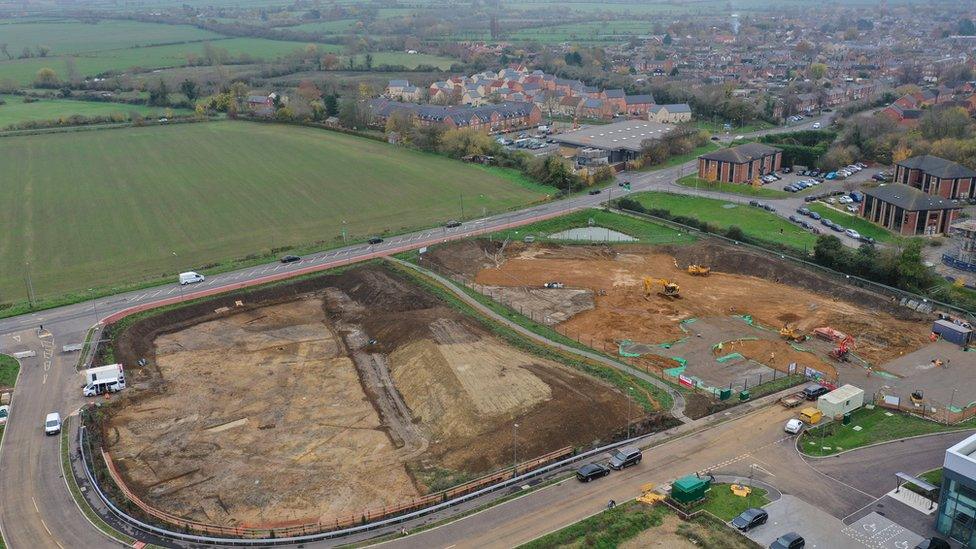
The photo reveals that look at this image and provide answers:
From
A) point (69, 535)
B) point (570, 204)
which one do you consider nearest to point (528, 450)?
point (69, 535)

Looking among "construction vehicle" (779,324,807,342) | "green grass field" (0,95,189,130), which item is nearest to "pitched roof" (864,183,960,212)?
"construction vehicle" (779,324,807,342)

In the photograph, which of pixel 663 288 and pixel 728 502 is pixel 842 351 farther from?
pixel 728 502

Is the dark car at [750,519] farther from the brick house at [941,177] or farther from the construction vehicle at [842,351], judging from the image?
the brick house at [941,177]

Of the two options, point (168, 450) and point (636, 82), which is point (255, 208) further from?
point (636, 82)

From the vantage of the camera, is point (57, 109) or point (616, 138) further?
point (57, 109)

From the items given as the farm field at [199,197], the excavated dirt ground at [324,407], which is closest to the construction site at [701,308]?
the excavated dirt ground at [324,407]

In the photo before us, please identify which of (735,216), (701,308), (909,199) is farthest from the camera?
(735,216)

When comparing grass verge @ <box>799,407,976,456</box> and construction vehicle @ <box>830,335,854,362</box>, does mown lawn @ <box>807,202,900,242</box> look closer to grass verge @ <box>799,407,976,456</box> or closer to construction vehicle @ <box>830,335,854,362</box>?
construction vehicle @ <box>830,335,854,362</box>

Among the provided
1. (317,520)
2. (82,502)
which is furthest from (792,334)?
(82,502)
